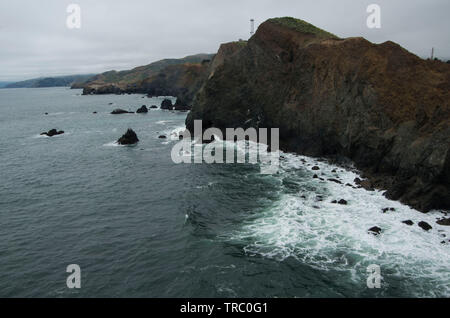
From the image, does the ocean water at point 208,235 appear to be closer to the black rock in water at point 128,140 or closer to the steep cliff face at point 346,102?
the steep cliff face at point 346,102

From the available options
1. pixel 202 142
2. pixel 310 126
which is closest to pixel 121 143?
pixel 202 142

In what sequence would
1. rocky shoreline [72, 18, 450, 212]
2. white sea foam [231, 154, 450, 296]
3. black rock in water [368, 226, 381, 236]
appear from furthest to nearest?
1. rocky shoreline [72, 18, 450, 212]
2. black rock in water [368, 226, 381, 236]
3. white sea foam [231, 154, 450, 296]

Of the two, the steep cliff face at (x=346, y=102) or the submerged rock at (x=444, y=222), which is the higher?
the steep cliff face at (x=346, y=102)

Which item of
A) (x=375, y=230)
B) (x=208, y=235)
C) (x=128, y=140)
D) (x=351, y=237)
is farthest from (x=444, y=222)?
(x=128, y=140)

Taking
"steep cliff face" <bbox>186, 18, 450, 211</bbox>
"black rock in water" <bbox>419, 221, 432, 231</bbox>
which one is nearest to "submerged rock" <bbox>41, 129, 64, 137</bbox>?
"steep cliff face" <bbox>186, 18, 450, 211</bbox>

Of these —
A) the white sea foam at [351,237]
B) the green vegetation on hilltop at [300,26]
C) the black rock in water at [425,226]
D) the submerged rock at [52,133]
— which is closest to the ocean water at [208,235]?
the white sea foam at [351,237]

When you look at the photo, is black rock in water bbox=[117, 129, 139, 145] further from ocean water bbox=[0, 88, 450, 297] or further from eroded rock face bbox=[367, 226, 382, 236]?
eroded rock face bbox=[367, 226, 382, 236]
